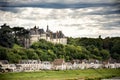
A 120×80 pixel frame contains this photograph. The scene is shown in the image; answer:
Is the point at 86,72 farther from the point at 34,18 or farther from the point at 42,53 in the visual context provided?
the point at 34,18

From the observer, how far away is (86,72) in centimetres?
732

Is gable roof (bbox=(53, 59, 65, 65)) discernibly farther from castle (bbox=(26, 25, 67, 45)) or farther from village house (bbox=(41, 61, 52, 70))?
castle (bbox=(26, 25, 67, 45))

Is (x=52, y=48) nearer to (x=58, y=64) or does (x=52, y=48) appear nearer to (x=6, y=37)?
(x=58, y=64)

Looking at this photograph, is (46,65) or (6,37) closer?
(6,37)

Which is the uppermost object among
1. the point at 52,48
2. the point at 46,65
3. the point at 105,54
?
the point at 52,48

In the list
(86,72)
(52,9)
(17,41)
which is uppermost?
(52,9)

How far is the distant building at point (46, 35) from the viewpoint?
699cm

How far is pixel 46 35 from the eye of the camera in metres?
7.12

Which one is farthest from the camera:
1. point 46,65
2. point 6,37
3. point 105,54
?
point 105,54

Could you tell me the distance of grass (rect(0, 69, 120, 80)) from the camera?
266 inches

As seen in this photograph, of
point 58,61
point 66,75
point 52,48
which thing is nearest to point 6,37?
point 52,48

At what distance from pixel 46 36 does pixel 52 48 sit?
0.76 feet

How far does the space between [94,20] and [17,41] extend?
143 cm

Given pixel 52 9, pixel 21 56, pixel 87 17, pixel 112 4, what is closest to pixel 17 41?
pixel 21 56
